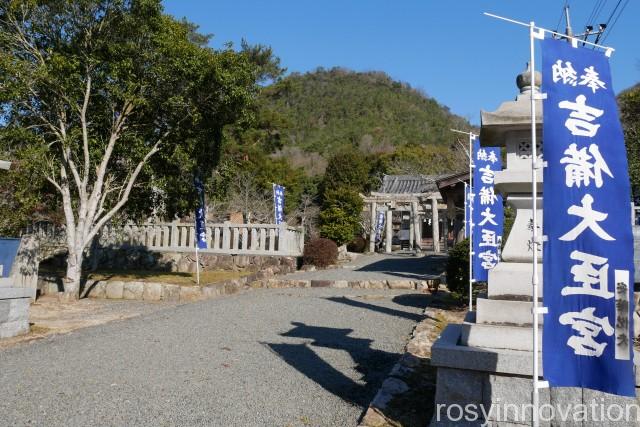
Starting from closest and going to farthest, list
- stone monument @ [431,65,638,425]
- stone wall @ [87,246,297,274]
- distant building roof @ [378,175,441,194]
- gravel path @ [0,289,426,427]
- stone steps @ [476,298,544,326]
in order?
1. stone monument @ [431,65,638,425]
2. stone steps @ [476,298,544,326]
3. gravel path @ [0,289,426,427]
4. stone wall @ [87,246,297,274]
5. distant building roof @ [378,175,441,194]

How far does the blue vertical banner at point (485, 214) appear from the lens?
776 cm

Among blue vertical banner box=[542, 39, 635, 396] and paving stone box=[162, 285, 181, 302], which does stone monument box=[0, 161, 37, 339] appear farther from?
blue vertical banner box=[542, 39, 635, 396]

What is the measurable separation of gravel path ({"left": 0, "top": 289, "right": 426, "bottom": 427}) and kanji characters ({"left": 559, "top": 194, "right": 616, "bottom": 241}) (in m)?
2.16

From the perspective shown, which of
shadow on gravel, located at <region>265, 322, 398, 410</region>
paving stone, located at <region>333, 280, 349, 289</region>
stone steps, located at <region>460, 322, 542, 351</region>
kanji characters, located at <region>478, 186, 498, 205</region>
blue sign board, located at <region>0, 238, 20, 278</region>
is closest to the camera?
stone steps, located at <region>460, 322, 542, 351</region>

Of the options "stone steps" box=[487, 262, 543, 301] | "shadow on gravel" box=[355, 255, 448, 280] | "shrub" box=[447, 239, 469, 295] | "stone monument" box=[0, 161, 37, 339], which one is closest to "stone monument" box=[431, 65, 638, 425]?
"stone steps" box=[487, 262, 543, 301]

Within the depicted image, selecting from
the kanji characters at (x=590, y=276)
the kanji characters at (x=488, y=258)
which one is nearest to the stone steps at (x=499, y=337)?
the kanji characters at (x=590, y=276)

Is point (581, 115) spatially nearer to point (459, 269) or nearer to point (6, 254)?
point (459, 269)

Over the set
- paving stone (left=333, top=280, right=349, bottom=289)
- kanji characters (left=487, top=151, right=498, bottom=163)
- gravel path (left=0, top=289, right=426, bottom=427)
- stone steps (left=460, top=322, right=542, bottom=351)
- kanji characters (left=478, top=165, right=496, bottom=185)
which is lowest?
gravel path (left=0, top=289, right=426, bottom=427)

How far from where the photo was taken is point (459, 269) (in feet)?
30.1

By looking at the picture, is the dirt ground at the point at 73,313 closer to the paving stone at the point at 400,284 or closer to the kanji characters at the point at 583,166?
the paving stone at the point at 400,284

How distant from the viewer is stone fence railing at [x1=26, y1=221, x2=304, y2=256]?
16.0 metres

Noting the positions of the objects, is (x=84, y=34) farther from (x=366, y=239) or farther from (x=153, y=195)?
(x=366, y=239)

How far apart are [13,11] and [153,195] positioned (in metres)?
4.48

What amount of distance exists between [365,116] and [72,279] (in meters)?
51.2
